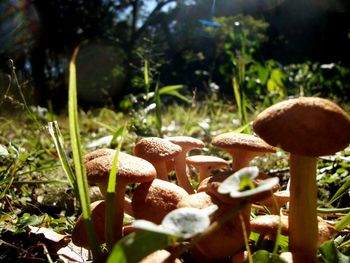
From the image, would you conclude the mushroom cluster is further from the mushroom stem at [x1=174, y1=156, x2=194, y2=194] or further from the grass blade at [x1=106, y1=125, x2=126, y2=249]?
the mushroom stem at [x1=174, y1=156, x2=194, y2=194]

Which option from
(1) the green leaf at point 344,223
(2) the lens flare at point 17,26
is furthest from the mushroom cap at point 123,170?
(2) the lens flare at point 17,26

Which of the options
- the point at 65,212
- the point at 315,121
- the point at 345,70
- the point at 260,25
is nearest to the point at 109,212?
→ the point at 315,121

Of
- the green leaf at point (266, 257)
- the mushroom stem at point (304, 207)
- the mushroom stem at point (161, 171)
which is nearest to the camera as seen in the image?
the green leaf at point (266, 257)

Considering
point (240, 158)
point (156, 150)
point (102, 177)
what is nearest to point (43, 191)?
point (156, 150)

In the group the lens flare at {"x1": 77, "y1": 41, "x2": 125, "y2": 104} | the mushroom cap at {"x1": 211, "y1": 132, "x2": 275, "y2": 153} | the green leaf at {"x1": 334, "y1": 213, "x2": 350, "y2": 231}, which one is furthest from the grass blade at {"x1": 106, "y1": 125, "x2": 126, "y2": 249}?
the lens flare at {"x1": 77, "y1": 41, "x2": 125, "y2": 104}

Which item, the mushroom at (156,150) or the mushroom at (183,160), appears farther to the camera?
the mushroom at (183,160)

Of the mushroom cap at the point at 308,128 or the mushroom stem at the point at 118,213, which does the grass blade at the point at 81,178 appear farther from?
the mushroom cap at the point at 308,128
